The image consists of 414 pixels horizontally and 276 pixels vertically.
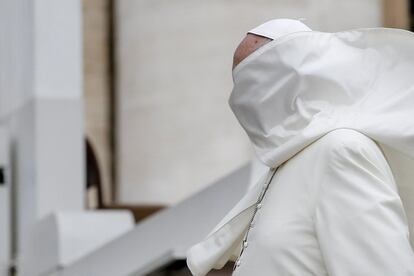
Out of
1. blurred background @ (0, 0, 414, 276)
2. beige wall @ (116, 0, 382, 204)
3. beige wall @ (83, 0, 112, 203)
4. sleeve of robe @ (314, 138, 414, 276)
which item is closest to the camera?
sleeve of robe @ (314, 138, 414, 276)

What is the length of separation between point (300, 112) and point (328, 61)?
0.11 meters

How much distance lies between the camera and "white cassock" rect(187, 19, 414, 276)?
1.93 m

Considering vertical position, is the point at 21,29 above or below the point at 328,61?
below

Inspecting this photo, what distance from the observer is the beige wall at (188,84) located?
9.27 m

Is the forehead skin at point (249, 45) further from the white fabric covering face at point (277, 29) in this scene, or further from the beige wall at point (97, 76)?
the beige wall at point (97, 76)

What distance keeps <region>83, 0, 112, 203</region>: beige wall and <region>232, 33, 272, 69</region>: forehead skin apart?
313 inches

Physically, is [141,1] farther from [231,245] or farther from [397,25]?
[231,245]

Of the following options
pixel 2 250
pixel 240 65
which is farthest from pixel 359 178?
pixel 2 250

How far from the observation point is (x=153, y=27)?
9.48 m

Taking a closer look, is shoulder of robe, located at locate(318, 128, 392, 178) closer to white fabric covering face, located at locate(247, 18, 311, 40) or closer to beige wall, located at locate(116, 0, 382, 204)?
white fabric covering face, located at locate(247, 18, 311, 40)

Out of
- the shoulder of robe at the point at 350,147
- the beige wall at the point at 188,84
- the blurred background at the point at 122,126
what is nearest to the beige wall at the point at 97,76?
the blurred background at the point at 122,126

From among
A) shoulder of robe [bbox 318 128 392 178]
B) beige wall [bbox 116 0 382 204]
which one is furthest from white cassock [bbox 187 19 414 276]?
beige wall [bbox 116 0 382 204]

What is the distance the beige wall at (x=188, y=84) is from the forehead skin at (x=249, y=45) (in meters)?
6.92

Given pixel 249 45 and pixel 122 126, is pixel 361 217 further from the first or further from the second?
pixel 122 126
